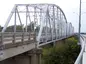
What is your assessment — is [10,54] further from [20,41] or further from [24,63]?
[24,63]

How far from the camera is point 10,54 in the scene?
64.0 ft

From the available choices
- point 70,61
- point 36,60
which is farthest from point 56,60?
point 36,60

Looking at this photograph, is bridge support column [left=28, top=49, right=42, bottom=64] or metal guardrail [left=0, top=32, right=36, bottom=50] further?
bridge support column [left=28, top=49, right=42, bottom=64]

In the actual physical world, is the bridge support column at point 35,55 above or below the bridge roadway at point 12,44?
below

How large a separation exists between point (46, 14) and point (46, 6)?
2.73 meters

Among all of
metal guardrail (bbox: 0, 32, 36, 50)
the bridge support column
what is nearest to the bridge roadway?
metal guardrail (bbox: 0, 32, 36, 50)

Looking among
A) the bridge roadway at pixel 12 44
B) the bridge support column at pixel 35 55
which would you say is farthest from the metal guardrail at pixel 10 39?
the bridge support column at pixel 35 55

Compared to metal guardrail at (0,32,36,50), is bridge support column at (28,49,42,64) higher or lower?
lower

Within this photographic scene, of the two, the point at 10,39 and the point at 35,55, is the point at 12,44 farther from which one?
the point at 35,55

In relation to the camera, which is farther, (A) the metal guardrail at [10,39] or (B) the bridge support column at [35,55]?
(B) the bridge support column at [35,55]

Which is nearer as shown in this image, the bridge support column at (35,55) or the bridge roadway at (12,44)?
the bridge roadway at (12,44)

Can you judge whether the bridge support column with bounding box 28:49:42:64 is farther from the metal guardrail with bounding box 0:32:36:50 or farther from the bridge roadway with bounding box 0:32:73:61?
the metal guardrail with bounding box 0:32:36:50

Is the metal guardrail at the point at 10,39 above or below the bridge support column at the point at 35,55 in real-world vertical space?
above

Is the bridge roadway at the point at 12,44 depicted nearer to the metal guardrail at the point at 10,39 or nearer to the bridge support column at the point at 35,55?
the metal guardrail at the point at 10,39
